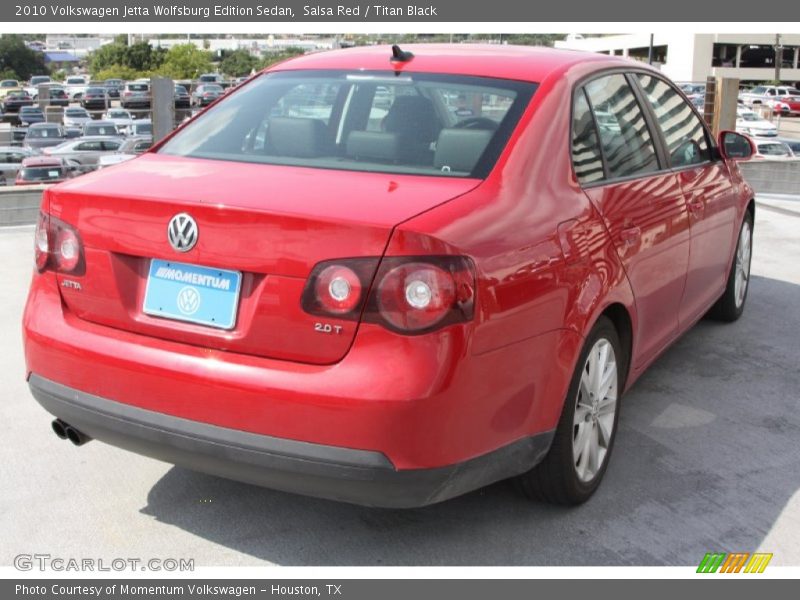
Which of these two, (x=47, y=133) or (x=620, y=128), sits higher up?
(x=620, y=128)

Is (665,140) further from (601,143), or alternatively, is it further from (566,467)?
(566,467)

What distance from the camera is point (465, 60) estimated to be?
12.7ft

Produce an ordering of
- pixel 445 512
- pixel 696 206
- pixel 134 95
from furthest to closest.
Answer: pixel 134 95 → pixel 696 206 → pixel 445 512

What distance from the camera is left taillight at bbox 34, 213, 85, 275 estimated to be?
3.15 meters

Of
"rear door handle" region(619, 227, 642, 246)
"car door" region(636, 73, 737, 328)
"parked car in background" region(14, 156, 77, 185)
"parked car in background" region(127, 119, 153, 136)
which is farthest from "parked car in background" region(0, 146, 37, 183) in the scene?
"rear door handle" region(619, 227, 642, 246)

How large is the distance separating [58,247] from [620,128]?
2264mm

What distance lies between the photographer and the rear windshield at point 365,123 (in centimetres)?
333

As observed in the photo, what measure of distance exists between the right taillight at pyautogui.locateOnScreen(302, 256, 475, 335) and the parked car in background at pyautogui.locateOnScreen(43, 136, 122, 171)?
30001 mm

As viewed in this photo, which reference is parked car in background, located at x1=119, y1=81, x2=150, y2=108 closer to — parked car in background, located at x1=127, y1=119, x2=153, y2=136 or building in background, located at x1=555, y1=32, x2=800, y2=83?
parked car in background, located at x1=127, y1=119, x2=153, y2=136

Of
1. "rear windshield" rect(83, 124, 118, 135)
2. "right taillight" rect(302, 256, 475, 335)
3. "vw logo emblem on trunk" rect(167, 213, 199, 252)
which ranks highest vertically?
"vw logo emblem on trunk" rect(167, 213, 199, 252)

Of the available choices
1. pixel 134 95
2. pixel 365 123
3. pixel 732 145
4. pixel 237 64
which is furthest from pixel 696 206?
pixel 237 64

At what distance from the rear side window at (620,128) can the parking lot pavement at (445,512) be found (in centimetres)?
118

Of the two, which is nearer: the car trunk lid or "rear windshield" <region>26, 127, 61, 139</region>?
the car trunk lid
